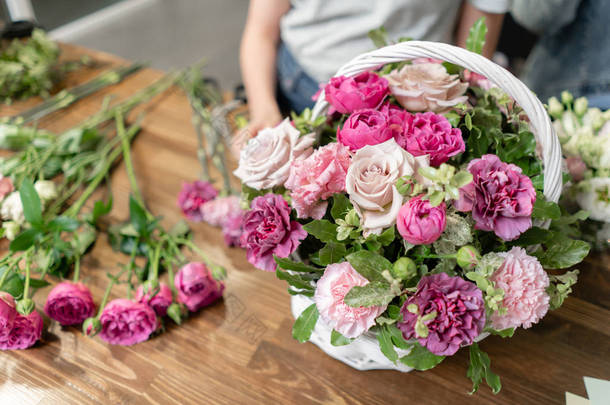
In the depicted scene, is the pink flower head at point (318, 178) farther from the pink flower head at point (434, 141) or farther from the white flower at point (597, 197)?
the white flower at point (597, 197)

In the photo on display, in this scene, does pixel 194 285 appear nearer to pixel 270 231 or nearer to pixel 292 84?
pixel 270 231

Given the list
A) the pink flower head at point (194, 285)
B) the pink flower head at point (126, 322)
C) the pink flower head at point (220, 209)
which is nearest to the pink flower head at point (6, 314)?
the pink flower head at point (126, 322)

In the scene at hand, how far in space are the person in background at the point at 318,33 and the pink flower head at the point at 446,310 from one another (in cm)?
51

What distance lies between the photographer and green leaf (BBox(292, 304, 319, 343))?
21.2 inches

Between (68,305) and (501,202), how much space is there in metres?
0.61

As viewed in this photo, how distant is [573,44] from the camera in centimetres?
107

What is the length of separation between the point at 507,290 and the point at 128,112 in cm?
102

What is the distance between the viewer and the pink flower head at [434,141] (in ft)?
1.63

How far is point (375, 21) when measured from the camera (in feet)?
3.18

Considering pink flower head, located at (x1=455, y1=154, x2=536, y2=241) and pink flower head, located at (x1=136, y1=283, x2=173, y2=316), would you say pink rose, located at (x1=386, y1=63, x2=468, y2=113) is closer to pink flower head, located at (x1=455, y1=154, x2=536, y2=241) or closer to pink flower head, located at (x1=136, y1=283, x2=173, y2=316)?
pink flower head, located at (x1=455, y1=154, x2=536, y2=241)

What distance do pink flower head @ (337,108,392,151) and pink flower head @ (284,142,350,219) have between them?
15mm

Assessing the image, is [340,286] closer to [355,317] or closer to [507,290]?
[355,317]

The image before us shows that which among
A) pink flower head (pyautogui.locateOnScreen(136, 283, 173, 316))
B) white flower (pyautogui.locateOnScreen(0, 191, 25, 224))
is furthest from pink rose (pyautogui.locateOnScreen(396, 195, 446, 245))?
white flower (pyautogui.locateOnScreen(0, 191, 25, 224))

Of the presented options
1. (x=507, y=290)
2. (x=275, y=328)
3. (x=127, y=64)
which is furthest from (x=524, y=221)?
(x=127, y=64)
